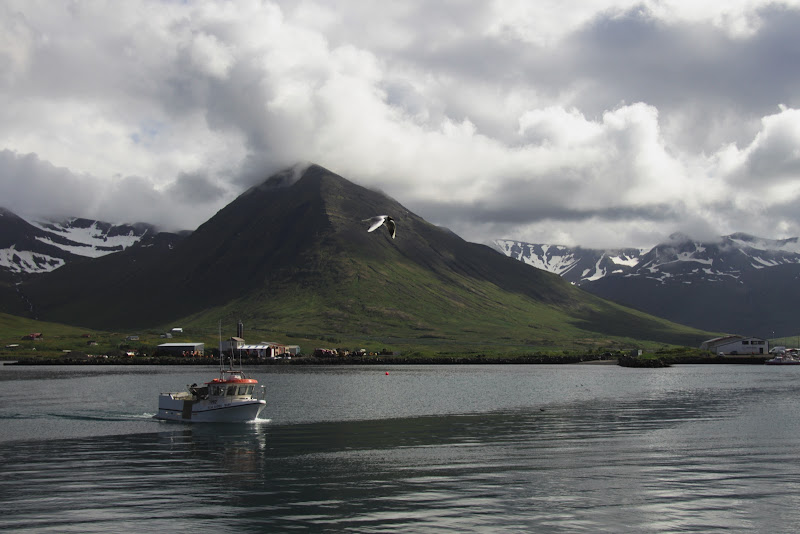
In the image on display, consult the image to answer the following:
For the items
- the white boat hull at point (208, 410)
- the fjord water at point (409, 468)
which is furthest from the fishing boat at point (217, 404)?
the fjord water at point (409, 468)

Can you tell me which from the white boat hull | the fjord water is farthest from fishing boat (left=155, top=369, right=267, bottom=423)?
the fjord water

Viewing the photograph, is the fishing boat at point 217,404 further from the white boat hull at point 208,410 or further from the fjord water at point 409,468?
the fjord water at point 409,468

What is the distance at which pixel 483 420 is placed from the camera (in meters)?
83.5

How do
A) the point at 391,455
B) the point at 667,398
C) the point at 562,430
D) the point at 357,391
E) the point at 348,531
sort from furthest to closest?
1. the point at 357,391
2. the point at 667,398
3. the point at 562,430
4. the point at 391,455
5. the point at 348,531

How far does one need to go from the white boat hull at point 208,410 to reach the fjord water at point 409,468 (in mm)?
1123

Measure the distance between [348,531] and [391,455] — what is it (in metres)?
22.4

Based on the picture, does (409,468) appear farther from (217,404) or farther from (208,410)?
(208,410)

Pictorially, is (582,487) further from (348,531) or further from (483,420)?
(483,420)

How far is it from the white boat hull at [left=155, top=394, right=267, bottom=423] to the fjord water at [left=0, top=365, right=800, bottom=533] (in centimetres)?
112

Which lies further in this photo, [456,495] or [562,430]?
[562,430]

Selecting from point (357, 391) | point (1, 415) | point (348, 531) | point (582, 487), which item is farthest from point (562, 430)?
point (1, 415)

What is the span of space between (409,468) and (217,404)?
35.6 metres

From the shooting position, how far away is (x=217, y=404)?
8319 cm

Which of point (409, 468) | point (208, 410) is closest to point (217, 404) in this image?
point (208, 410)
